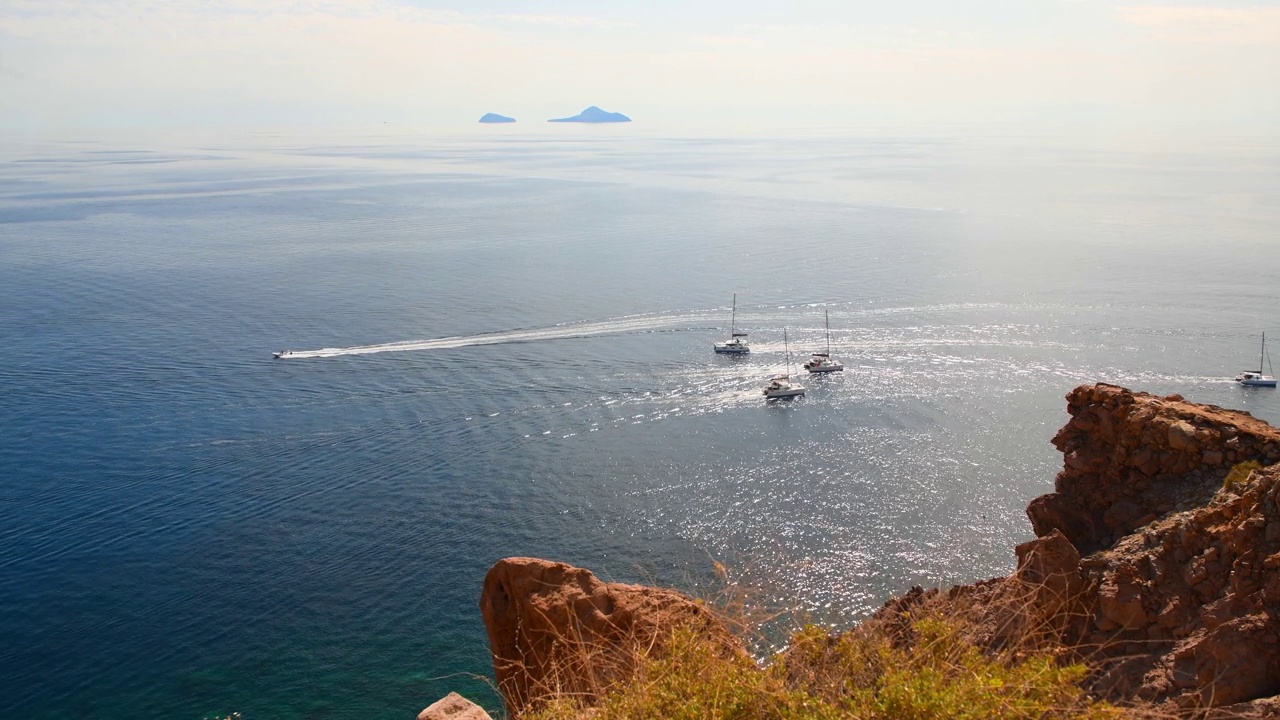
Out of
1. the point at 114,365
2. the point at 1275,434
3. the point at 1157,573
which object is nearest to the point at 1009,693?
the point at 1157,573

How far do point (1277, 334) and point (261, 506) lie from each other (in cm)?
7604

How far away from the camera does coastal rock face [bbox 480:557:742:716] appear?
17297 mm

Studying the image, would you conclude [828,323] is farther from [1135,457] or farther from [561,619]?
[561,619]

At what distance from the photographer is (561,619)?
19047 millimetres

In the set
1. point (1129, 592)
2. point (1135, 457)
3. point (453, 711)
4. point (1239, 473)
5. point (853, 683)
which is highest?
point (1239, 473)

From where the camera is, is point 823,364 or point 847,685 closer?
point 847,685

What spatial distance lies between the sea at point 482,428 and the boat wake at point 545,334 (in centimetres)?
35

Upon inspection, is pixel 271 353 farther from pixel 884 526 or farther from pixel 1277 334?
pixel 1277 334

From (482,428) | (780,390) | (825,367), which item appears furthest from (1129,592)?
(825,367)

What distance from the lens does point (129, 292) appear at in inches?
3632

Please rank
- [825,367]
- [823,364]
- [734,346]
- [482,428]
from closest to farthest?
[482,428] < [825,367] < [823,364] < [734,346]

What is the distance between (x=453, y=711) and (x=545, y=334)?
6133 centimetres

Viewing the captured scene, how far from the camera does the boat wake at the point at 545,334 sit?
2869 inches

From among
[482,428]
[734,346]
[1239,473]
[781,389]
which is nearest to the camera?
[1239,473]
